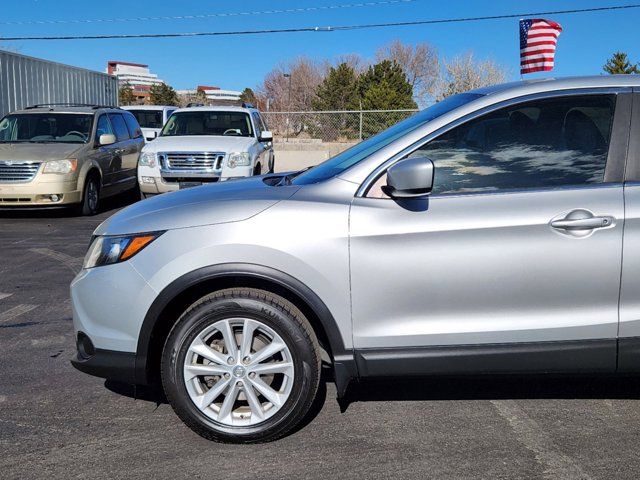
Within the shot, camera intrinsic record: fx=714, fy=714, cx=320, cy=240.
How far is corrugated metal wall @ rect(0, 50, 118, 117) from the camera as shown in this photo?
1642 cm

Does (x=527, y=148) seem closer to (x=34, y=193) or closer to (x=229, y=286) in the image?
(x=229, y=286)

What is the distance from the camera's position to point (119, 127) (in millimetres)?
13875

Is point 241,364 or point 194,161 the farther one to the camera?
point 194,161

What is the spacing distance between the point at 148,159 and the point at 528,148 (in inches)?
353

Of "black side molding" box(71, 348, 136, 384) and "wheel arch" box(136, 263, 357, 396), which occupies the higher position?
"wheel arch" box(136, 263, 357, 396)

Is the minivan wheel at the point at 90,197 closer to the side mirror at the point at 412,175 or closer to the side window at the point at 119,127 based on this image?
the side window at the point at 119,127

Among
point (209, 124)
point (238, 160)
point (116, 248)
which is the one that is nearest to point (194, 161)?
point (238, 160)

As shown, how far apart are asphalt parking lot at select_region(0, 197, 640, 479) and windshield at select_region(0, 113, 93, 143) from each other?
26.6 ft

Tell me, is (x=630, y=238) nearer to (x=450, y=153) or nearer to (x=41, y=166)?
(x=450, y=153)

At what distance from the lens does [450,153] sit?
3.62m

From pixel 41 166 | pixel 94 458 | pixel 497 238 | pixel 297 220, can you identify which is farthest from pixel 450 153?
pixel 41 166

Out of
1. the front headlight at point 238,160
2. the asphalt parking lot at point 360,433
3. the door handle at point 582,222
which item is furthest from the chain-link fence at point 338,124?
the door handle at point 582,222

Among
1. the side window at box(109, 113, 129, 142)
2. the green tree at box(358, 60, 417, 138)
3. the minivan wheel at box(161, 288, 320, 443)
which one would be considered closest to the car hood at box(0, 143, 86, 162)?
the side window at box(109, 113, 129, 142)

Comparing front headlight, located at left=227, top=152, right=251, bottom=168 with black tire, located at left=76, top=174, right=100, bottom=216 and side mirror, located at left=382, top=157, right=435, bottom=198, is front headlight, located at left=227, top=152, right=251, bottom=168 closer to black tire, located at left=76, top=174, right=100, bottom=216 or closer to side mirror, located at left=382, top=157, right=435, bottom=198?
black tire, located at left=76, top=174, right=100, bottom=216
